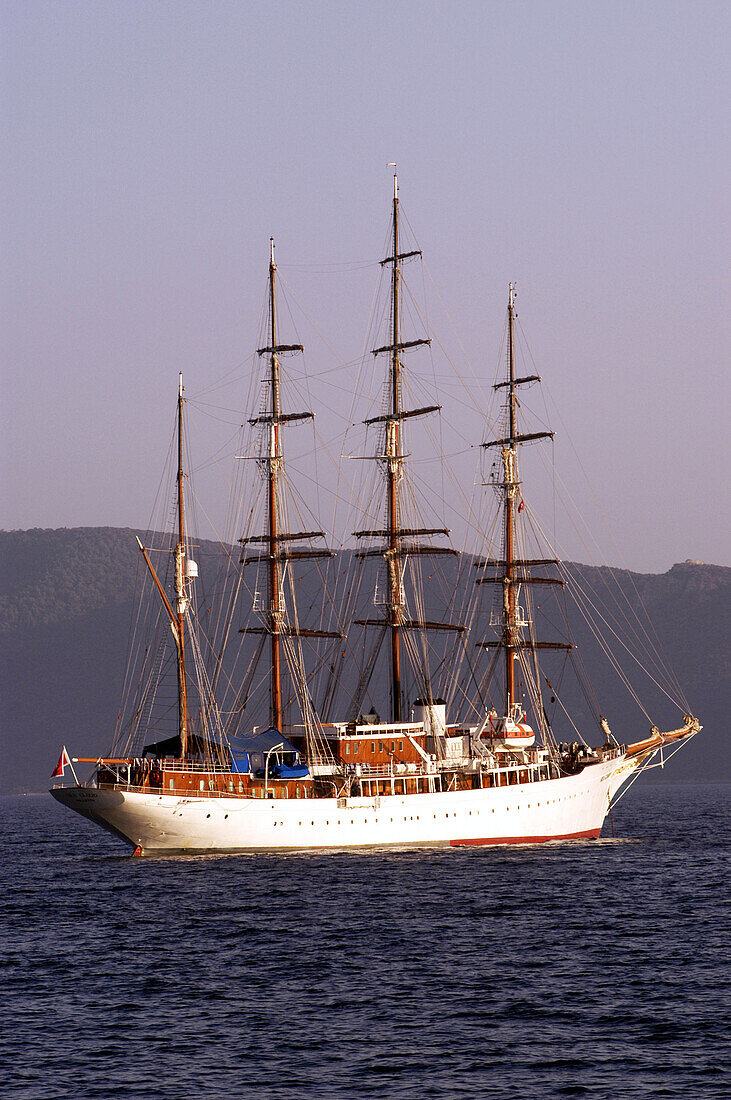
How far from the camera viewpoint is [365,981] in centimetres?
4372

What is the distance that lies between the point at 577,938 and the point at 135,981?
16.9 metres

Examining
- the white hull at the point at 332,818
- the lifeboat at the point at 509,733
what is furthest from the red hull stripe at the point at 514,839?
the lifeboat at the point at 509,733

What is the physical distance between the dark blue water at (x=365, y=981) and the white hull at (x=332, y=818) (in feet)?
6.94

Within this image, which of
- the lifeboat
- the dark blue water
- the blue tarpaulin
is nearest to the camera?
the dark blue water

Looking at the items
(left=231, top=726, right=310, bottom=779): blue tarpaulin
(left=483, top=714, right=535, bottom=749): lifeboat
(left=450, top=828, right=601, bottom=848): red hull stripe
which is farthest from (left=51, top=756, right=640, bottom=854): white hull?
(left=483, top=714, right=535, bottom=749): lifeboat

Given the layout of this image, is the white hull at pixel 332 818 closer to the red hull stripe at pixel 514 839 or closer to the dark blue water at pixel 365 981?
the red hull stripe at pixel 514 839

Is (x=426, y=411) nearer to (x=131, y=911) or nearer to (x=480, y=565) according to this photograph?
(x=480, y=565)

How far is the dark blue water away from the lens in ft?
109

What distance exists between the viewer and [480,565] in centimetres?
10044

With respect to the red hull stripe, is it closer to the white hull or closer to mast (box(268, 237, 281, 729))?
the white hull

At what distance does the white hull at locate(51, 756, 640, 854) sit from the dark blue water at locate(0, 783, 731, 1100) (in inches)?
83.3

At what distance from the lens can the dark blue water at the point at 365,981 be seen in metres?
33.3

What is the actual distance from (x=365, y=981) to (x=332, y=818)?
37.0 metres

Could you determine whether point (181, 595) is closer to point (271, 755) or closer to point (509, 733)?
point (271, 755)
